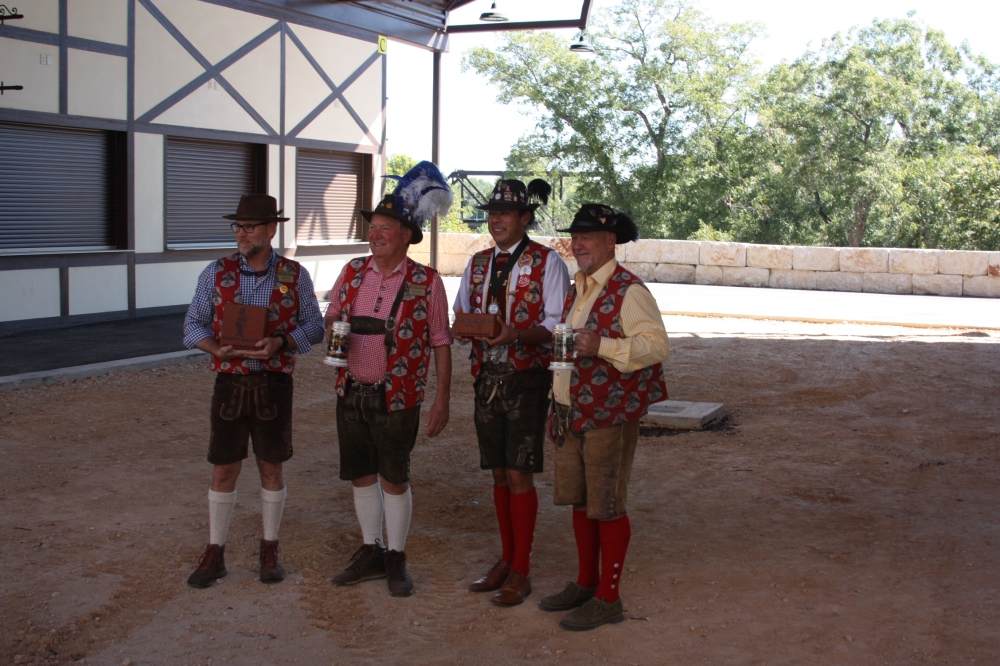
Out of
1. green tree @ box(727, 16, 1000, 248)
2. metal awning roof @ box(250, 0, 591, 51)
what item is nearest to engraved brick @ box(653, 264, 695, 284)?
metal awning roof @ box(250, 0, 591, 51)

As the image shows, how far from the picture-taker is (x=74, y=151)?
11.0 m

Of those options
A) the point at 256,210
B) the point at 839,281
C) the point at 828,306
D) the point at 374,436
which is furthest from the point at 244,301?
the point at 839,281

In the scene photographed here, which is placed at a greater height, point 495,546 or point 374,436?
point 374,436

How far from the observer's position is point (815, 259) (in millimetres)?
18547

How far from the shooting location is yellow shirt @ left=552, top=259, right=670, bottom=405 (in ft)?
10.9

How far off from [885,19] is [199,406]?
26.9 metres

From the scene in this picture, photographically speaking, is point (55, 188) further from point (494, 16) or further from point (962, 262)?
point (962, 262)

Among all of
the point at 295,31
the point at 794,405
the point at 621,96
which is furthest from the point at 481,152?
the point at 794,405

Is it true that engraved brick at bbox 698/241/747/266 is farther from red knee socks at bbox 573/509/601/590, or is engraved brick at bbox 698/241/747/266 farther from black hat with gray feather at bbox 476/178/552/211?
red knee socks at bbox 573/509/601/590

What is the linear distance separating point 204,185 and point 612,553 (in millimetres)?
10697

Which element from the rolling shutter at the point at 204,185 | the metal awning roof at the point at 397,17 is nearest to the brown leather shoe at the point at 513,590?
the rolling shutter at the point at 204,185

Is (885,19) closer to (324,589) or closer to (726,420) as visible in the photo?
(726,420)

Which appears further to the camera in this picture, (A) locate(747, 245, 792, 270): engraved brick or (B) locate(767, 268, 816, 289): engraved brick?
(A) locate(747, 245, 792, 270): engraved brick

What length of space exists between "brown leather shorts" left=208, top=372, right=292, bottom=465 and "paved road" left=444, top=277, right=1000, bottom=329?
36.3ft
